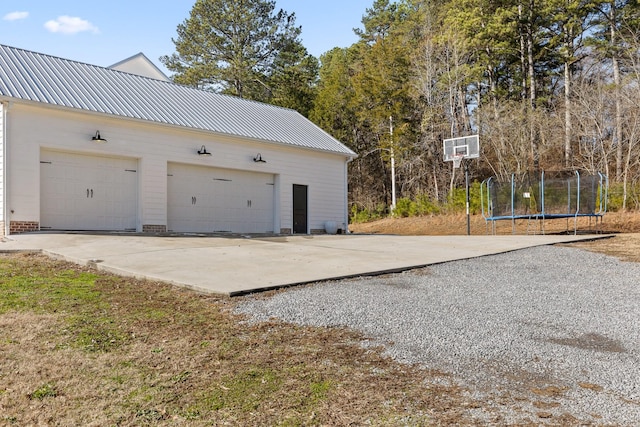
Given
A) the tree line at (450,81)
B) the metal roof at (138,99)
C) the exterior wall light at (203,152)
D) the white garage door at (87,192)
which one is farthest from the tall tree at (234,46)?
the white garage door at (87,192)

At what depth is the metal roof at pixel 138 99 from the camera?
1198cm

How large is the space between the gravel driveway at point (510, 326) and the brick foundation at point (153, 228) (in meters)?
8.36

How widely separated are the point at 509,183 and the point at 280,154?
754 centimetres

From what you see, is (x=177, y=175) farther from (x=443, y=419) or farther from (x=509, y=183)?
(x=443, y=419)

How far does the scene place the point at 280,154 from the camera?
53.5 ft

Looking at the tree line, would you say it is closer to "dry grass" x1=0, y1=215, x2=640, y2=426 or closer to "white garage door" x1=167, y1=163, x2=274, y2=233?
"white garage door" x1=167, y1=163, x2=274, y2=233

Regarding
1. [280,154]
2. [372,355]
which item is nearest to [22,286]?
[372,355]

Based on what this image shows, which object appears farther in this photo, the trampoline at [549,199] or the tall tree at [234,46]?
the tall tree at [234,46]

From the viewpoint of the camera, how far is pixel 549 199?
15414mm

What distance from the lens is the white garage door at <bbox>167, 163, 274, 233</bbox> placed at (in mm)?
13977

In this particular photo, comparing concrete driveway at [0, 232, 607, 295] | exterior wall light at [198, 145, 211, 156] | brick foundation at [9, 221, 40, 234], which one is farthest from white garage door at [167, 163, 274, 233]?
brick foundation at [9, 221, 40, 234]

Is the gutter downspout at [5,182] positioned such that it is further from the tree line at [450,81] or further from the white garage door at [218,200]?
the tree line at [450,81]

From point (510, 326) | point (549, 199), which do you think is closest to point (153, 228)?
point (510, 326)

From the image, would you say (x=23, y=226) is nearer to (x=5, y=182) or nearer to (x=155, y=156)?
(x=5, y=182)
